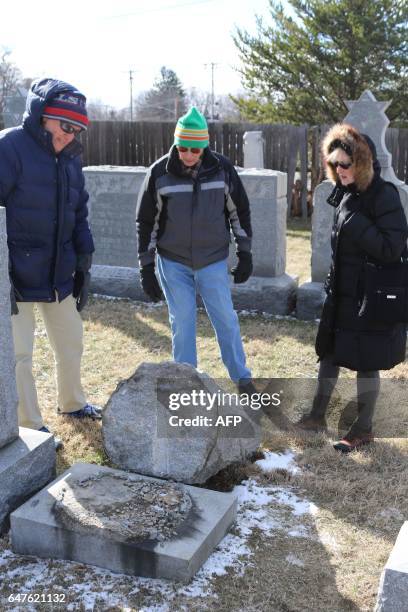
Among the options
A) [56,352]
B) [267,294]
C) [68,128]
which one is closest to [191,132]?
[68,128]

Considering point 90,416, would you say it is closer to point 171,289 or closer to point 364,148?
point 171,289

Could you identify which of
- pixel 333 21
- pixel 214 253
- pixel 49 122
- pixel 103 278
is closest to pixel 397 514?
pixel 214 253

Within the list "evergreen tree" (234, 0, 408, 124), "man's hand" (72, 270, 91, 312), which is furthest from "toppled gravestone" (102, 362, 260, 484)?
"evergreen tree" (234, 0, 408, 124)

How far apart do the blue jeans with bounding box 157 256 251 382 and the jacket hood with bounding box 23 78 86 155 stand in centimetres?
104

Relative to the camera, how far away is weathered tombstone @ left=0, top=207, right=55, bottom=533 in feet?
9.16

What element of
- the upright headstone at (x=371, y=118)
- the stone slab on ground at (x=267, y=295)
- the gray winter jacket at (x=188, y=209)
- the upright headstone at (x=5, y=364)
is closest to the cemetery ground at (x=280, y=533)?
the upright headstone at (x=5, y=364)

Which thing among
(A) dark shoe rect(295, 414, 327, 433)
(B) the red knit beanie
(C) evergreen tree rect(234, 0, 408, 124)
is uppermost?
(C) evergreen tree rect(234, 0, 408, 124)

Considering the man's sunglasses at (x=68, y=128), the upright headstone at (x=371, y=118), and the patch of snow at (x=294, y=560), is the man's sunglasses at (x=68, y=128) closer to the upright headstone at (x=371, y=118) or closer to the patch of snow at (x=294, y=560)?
the patch of snow at (x=294, y=560)

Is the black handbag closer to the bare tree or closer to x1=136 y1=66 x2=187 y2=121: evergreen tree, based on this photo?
the bare tree

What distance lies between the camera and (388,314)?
3322 millimetres

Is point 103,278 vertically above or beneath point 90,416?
above

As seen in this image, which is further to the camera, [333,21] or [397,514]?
[333,21]

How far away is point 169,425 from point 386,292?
4.27 ft

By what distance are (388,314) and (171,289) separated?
51.7 inches
